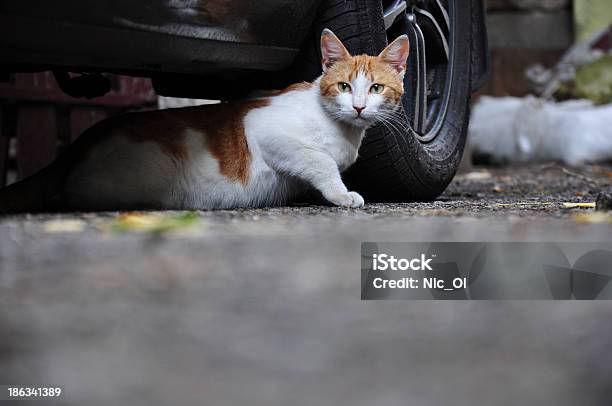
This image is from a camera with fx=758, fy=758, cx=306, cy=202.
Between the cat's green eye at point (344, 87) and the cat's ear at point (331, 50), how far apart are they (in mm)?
75

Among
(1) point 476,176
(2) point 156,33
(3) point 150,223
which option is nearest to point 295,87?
(2) point 156,33

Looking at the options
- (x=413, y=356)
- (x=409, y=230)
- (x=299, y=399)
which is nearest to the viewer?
(x=299, y=399)

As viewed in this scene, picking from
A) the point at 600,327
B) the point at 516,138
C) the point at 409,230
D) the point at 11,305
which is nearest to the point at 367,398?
the point at 600,327

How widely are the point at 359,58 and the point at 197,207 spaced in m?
0.66

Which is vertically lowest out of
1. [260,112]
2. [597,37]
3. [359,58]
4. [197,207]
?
[197,207]

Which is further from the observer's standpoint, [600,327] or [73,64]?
[73,64]

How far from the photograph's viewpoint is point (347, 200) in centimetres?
222

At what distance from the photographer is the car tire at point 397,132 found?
2.32 m

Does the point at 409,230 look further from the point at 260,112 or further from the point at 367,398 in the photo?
the point at 260,112

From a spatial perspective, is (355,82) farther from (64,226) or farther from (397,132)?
(64,226)

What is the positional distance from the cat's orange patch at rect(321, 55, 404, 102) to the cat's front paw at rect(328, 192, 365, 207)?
0.30 metres

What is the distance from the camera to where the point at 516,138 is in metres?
5.59

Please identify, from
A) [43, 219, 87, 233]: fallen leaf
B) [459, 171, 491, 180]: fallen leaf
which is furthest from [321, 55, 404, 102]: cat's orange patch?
[459, 171, 491, 180]: fallen leaf

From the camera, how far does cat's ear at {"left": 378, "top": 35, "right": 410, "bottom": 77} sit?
90.8 inches
